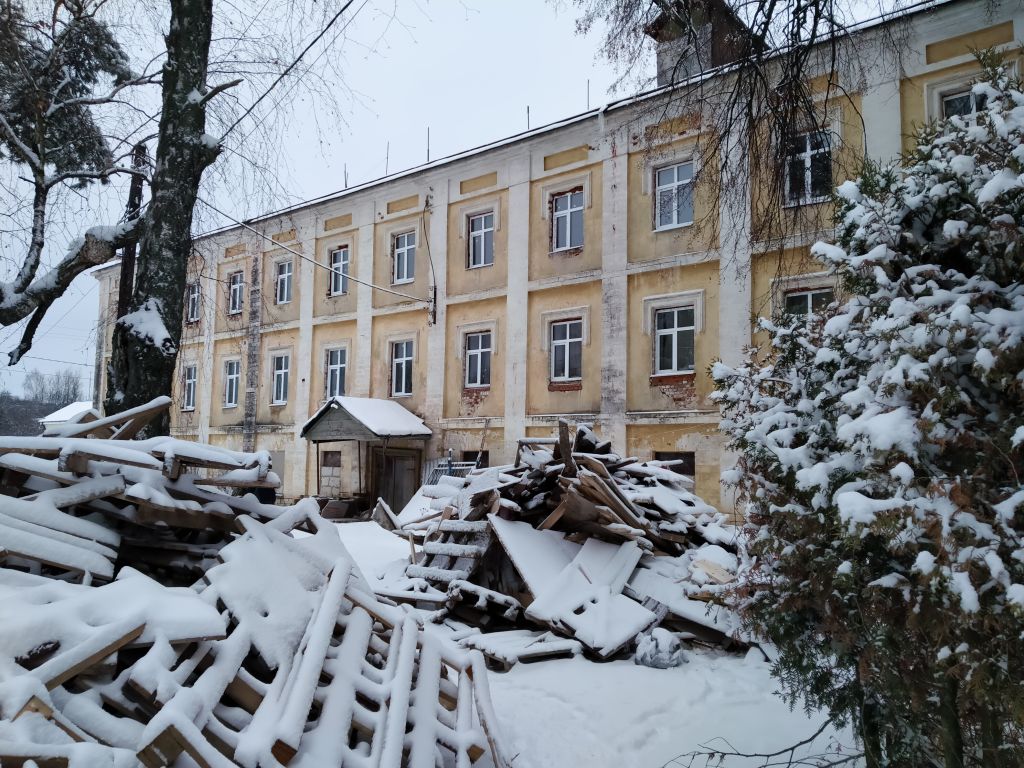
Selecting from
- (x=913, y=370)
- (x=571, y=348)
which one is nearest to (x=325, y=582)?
(x=913, y=370)

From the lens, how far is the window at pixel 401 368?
19.4 m

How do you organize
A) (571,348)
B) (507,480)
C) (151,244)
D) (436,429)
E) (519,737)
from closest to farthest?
(519,737) → (151,244) → (507,480) → (571,348) → (436,429)

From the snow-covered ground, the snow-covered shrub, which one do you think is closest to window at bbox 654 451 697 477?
the snow-covered ground

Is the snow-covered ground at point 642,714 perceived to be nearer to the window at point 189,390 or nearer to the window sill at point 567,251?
the window sill at point 567,251

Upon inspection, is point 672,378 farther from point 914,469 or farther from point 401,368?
point 914,469

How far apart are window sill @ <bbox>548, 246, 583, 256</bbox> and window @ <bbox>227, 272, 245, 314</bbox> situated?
39.5ft

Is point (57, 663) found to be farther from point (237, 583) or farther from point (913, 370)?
point (913, 370)

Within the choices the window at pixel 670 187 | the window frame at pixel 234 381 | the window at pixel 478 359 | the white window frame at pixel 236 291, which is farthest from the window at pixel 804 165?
the white window frame at pixel 236 291

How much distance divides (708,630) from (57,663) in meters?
5.63

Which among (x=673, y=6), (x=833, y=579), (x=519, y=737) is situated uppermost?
(x=673, y=6)

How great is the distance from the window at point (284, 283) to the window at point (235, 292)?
1654mm

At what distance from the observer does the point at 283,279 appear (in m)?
22.8

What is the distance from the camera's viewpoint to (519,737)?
14.8 feet

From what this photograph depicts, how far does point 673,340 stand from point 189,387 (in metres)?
18.2
